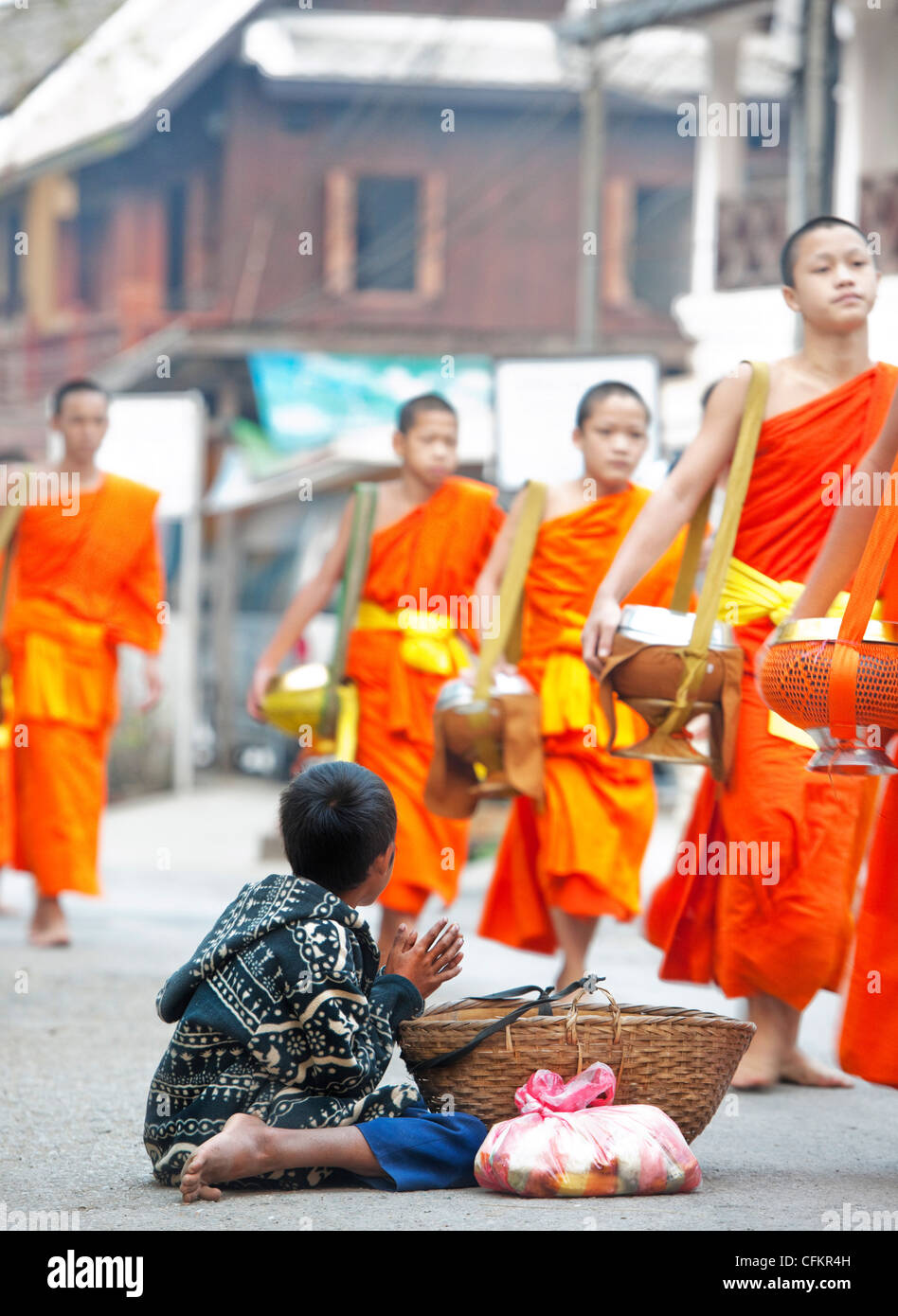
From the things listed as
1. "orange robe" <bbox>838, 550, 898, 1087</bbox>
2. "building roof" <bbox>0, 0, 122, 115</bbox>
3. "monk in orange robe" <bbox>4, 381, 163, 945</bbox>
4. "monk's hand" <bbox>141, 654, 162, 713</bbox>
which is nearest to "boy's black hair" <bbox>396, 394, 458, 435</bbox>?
"monk in orange robe" <bbox>4, 381, 163, 945</bbox>

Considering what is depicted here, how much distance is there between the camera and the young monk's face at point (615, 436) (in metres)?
5.87

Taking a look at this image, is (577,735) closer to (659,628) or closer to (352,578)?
(352,578)

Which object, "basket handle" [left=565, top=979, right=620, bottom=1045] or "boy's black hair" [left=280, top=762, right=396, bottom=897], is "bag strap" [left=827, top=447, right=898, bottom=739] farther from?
"boy's black hair" [left=280, top=762, right=396, bottom=897]

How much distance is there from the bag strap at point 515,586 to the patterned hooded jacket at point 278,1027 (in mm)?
2381

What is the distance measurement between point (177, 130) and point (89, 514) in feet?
55.1

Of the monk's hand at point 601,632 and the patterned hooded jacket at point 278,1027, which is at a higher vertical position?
the monk's hand at point 601,632

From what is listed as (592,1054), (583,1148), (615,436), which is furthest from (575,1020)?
(615,436)

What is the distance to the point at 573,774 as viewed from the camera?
571cm

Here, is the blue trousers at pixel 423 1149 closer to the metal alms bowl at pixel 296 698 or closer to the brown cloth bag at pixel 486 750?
the brown cloth bag at pixel 486 750

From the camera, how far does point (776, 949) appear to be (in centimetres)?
442

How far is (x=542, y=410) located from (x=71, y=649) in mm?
3905

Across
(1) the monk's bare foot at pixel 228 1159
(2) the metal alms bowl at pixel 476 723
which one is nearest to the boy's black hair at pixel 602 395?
(2) the metal alms bowl at pixel 476 723
